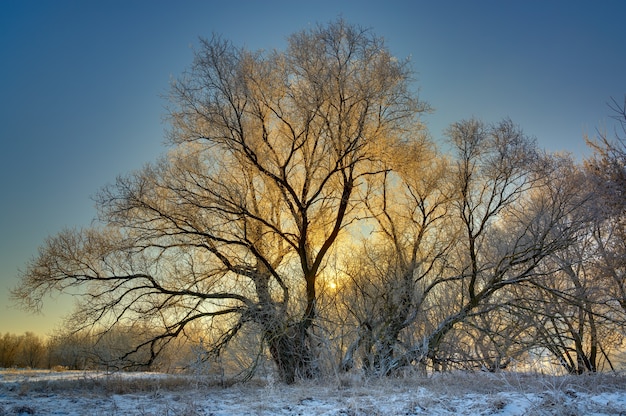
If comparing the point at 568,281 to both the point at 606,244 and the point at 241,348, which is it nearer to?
the point at 606,244

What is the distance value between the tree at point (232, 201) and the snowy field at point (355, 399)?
3.95 m

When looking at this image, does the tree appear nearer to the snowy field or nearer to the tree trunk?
the tree trunk

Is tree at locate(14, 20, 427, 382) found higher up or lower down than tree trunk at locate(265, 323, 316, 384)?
higher up

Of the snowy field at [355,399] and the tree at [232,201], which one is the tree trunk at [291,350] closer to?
the tree at [232,201]

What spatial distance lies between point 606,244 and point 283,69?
12.4m

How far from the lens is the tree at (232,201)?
469 inches

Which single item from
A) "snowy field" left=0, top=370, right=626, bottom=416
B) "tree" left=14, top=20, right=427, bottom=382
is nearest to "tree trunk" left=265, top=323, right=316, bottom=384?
"tree" left=14, top=20, right=427, bottom=382

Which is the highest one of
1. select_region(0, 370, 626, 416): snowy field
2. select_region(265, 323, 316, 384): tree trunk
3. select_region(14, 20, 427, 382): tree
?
select_region(14, 20, 427, 382): tree

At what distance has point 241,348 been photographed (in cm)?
1192

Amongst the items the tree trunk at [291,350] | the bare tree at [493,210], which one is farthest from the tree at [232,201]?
the bare tree at [493,210]

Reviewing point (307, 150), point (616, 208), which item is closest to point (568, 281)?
point (616, 208)

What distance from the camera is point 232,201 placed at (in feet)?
39.4

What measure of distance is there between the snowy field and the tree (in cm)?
395

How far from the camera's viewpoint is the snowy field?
484cm
